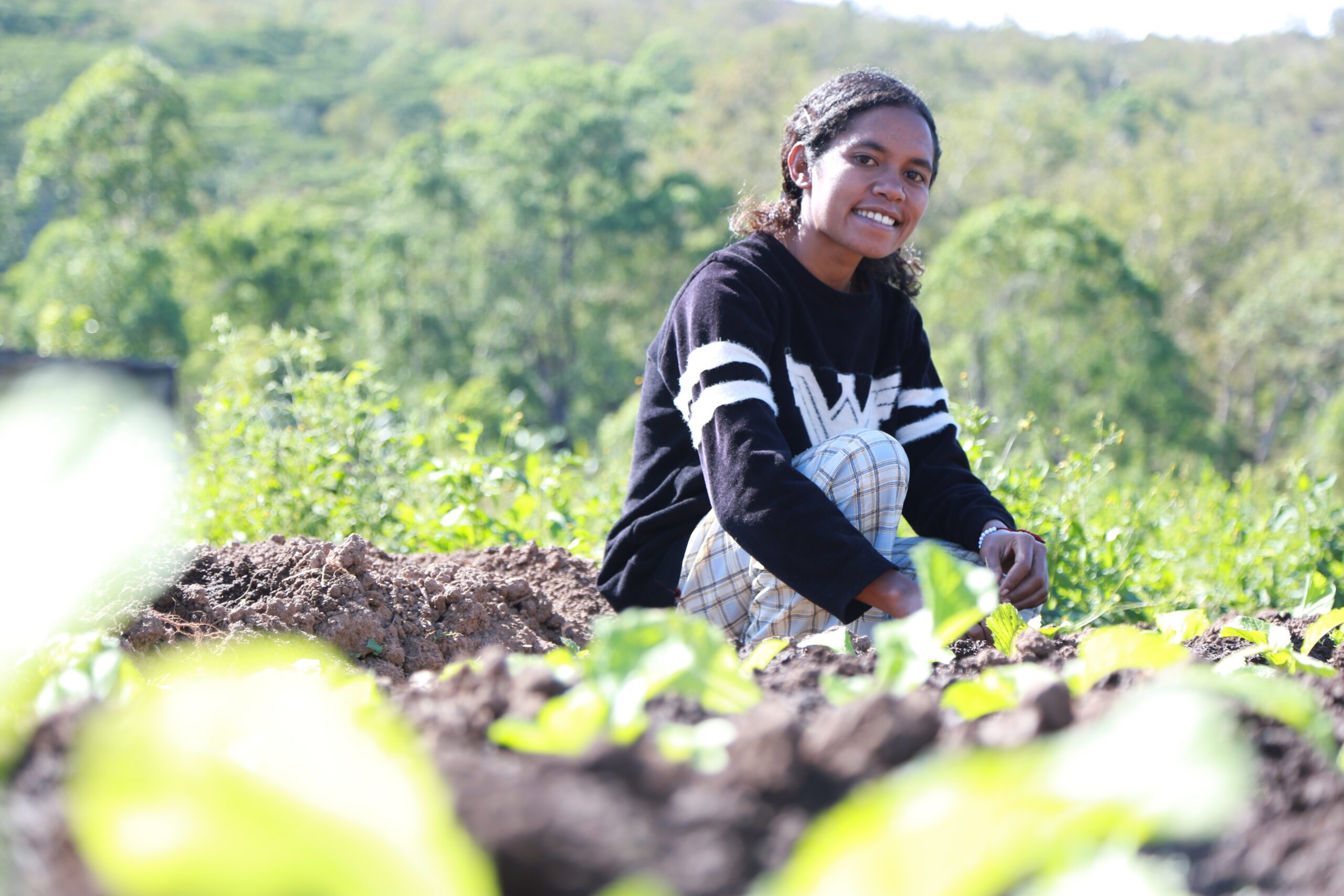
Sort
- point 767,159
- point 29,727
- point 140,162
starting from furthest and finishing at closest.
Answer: point 767,159 < point 140,162 < point 29,727

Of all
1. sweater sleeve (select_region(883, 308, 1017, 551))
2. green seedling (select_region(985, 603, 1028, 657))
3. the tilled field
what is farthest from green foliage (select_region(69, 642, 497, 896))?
sweater sleeve (select_region(883, 308, 1017, 551))

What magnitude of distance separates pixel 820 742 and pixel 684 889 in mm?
195

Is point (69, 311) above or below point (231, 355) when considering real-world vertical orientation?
below

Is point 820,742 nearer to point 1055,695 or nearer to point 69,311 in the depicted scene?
point 1055,695

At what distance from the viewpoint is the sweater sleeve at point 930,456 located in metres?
2.56

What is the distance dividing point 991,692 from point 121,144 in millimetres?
32537

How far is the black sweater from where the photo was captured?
82.8 inches

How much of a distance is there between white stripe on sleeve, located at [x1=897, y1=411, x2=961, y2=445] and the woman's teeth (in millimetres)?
505

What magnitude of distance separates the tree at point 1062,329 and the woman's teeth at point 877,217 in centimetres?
2153

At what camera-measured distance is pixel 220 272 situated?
29.9 metres

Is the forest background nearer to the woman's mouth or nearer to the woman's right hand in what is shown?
the woman's mouth

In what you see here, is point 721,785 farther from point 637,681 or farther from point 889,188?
point 889,188

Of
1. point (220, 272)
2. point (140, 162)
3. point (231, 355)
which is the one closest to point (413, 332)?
Answer: point (220, 272)

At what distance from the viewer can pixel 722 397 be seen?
222cm
